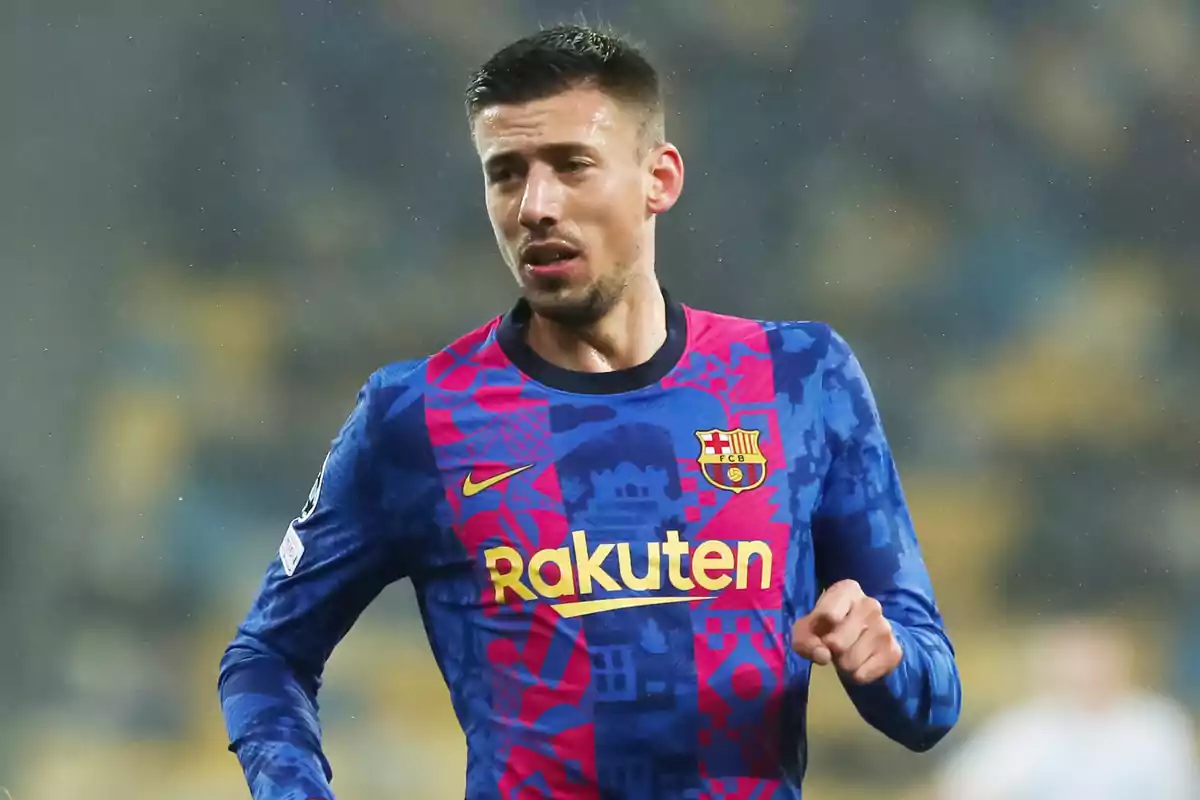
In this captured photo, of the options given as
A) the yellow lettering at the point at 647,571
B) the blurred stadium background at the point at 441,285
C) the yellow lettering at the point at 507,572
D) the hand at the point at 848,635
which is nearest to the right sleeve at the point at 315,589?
the yellow lettering at the point at 507,572

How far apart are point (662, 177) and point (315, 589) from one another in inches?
20.2

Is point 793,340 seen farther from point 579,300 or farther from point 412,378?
point 412,378

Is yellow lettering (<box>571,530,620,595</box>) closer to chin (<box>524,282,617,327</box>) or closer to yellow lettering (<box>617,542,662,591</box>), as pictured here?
yellow lettering (<box>617,542,662,591</box>)

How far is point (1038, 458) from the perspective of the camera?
3461mm

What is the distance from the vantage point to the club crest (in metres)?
1.38

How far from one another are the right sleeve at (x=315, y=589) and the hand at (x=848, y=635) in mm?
456

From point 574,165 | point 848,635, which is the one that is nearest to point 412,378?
point 574,165

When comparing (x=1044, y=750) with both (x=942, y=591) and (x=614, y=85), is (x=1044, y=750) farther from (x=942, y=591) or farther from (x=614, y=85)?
(x=614, y=85)

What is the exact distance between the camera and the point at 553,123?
1.41 metres

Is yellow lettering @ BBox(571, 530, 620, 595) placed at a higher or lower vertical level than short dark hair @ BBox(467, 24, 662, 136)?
lower

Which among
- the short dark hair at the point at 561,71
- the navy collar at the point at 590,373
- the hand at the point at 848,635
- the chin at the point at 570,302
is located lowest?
the hand at the point at 848,635

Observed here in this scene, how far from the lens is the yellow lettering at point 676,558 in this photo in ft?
4.35

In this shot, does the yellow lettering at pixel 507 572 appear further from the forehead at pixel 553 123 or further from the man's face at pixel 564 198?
the forehead at pixel 553 123

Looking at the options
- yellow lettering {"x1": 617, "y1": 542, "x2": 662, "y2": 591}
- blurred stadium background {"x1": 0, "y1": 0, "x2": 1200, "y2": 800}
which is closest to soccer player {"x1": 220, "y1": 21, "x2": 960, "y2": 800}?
yellow lettering {"x1": 617, "y1": 542, "x2": 662, "y2": 591}
